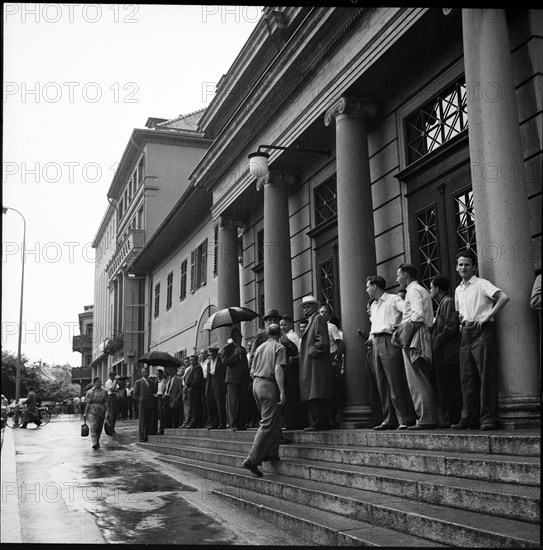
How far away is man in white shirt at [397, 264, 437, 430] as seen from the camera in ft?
25.6

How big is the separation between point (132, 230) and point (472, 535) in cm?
3096

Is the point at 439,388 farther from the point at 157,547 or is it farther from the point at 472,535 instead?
the point at 157,547

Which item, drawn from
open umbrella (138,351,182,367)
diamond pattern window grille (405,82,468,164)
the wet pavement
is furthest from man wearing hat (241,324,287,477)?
open umbrella (138,351,182,367)

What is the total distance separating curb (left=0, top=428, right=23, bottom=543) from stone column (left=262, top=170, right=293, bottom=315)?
6468 mm

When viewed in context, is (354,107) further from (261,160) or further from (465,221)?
(465,221)

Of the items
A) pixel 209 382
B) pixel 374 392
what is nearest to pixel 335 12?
pixel 374 392

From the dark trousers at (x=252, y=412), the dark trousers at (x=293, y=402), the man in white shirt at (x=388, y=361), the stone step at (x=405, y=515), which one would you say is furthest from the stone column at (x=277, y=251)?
the stone step at (x=405, y=515)

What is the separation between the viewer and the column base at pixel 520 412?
6777mm

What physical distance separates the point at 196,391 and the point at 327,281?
4166 mm

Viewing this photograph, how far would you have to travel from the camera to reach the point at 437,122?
10594 millimetres

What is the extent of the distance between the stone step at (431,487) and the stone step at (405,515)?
68 millimetres

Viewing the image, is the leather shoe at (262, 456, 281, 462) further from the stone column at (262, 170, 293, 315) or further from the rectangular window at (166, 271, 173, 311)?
the rectangular window at (166, 271, 173, 311)

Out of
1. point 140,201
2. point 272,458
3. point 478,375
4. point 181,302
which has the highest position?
point 140,201

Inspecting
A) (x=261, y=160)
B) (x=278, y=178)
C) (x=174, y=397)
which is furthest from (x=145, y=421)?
(x=261, y=160)
